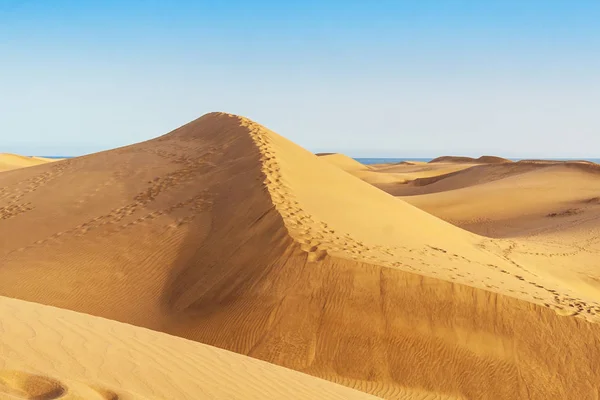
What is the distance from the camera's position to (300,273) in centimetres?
989

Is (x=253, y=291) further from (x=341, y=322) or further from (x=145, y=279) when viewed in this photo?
(x=145, y=279)

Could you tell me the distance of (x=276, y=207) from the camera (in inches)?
464

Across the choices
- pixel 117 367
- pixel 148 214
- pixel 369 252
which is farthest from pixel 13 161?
pixel 117 367

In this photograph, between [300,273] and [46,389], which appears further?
[300,273]

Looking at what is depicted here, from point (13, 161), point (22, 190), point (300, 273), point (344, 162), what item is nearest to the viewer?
point (300, 273)

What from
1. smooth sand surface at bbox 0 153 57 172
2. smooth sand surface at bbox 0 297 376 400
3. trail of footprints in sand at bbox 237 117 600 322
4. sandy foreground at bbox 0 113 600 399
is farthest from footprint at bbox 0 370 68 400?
smooth sand surface at bbox 0 153 57 172

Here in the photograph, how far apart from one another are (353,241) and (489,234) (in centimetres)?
1298

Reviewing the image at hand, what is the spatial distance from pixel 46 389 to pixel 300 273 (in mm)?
6313

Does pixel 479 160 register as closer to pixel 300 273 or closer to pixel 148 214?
pixel 148 214

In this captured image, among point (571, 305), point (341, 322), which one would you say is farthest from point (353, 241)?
point (571, 305)

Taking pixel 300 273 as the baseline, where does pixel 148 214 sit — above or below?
above

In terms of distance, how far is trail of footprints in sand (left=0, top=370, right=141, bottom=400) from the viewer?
3680 mm

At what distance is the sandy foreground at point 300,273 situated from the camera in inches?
340

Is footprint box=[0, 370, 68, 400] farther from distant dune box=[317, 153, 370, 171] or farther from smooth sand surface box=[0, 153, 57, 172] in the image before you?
distant dune box=[317, 153, 370, 171]
